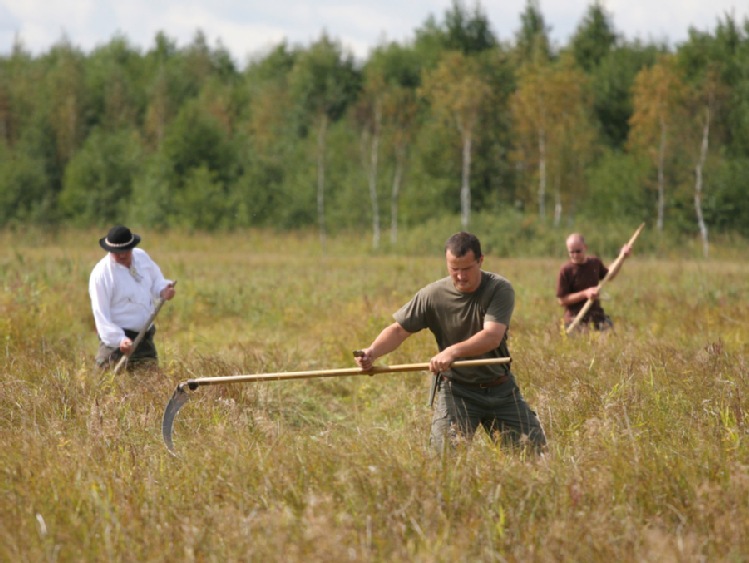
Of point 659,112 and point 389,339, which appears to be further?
point 659,112

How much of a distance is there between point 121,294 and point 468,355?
3612 millimetres

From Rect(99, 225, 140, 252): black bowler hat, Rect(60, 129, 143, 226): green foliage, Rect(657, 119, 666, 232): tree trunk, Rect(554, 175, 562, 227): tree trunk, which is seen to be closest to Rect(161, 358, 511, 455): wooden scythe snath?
Rect(99, 225, 140, 252): black bowler hat

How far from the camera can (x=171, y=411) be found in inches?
247

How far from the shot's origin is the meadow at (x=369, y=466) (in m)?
4.14

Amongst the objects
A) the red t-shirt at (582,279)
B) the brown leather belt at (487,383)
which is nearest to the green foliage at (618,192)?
the red t-shirt at (582,279)

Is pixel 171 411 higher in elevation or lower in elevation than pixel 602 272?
lower

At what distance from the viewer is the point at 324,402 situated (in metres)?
9.23

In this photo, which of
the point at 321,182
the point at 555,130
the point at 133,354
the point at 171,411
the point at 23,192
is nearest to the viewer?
the point at 171,411

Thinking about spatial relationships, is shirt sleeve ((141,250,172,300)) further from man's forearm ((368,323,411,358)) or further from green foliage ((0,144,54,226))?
green foliage ((0,144,54,226))

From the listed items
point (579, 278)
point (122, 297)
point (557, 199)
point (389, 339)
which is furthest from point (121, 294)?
point (557, 199)

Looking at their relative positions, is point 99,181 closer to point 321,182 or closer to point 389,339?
point 321,182

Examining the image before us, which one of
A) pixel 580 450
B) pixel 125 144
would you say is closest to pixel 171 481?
pixel 580 450

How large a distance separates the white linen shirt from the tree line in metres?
31.6

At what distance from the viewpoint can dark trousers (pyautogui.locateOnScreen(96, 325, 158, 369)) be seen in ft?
27.3
